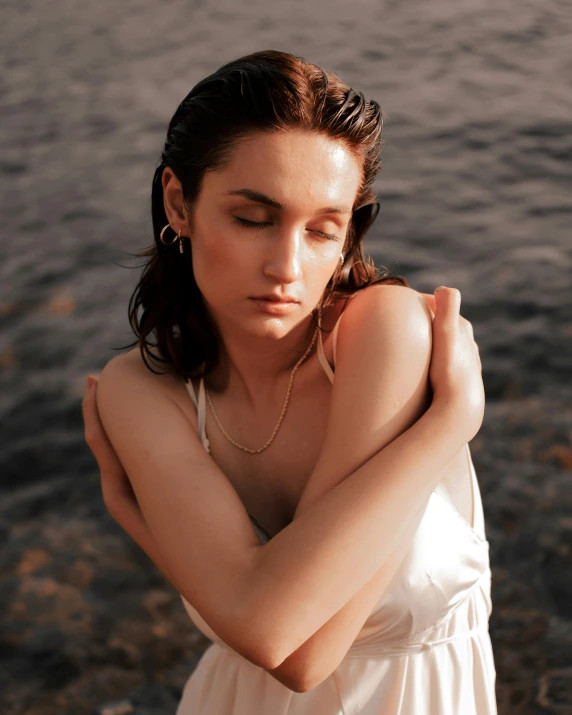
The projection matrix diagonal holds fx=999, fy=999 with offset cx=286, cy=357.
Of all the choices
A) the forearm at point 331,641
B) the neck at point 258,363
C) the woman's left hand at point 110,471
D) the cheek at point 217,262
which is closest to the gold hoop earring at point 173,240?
the cheek at point 217,262

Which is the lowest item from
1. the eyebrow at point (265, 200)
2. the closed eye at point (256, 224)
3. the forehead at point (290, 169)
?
the closed eye at point (256, 224)

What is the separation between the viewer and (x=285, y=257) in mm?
2293

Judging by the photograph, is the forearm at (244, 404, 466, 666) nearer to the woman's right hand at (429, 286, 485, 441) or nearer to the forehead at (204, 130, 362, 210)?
the woman's right hand at (429, 286, 485, 441)

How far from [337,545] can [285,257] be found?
2.16ft

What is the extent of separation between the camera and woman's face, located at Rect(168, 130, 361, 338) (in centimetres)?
227

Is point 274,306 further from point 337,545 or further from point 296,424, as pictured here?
point 337,545

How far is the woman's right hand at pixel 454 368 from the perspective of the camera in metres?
2.37

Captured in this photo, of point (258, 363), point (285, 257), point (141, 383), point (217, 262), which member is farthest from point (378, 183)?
point (285, 257)

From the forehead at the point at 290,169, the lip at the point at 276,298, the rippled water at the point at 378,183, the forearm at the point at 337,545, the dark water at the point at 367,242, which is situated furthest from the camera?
the rippled water at the point at 378,183

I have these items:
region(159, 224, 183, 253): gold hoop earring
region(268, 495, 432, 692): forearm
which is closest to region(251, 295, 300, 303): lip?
region(159, 224, 183, 253): gold hoop earring

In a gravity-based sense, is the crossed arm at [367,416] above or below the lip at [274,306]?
below

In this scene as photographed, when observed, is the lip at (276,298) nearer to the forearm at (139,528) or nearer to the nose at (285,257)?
the nose at (285,257)

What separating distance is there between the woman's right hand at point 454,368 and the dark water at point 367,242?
81.9 inches

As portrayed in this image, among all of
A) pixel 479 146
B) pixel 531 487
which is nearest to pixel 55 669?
pixel 531 487
